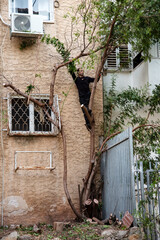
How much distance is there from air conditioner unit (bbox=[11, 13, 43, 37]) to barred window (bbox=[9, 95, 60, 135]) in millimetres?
1707

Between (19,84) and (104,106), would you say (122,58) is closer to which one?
(104,106)

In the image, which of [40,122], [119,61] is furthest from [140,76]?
[40,122]

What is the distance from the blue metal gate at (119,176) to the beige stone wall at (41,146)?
803mm

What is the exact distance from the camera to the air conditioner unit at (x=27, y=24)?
1033 cm

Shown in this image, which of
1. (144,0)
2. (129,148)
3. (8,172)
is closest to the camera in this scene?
(129,148)

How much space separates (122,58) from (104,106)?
65.1 inches

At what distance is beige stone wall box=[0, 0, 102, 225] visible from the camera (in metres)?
9.81

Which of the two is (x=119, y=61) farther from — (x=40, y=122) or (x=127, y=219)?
(x=127, y=219)

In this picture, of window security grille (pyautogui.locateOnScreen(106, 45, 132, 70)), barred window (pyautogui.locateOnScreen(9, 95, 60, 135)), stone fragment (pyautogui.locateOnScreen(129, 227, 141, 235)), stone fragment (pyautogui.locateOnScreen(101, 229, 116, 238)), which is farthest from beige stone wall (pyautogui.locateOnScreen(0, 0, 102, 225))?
stone fragment (pyautogui.locateOnScreen(129, 227, 141, 235))

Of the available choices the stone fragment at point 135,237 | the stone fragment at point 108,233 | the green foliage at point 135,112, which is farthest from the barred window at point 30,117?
the stone fragment at point 135,237

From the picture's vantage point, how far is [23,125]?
33.8ft

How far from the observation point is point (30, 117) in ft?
33.9

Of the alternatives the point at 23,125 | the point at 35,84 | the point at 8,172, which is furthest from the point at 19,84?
the point at 8,172

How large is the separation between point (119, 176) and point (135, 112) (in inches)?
121
